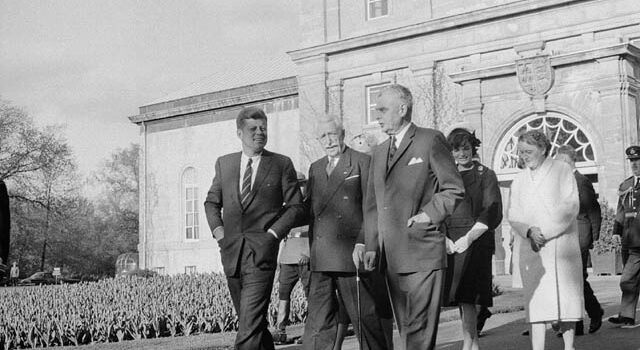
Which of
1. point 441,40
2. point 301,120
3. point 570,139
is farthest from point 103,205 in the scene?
point 570,139

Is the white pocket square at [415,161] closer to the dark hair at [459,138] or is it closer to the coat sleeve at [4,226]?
the dark hair at [459,138]

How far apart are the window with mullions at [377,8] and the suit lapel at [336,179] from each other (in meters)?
24.9

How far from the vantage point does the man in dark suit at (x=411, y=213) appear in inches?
228

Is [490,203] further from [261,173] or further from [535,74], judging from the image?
[535,74]

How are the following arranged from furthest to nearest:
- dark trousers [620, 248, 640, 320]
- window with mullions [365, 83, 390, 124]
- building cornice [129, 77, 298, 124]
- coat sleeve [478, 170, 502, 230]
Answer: building cornice [129, 77, 298, 124], window with mullions [365, 83, 390, 124], dark trousers [620, 248, 640, 320], coat sleeve [478, 170, 502, 230]

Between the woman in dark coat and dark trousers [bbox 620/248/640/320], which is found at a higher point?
the woman in dark coat

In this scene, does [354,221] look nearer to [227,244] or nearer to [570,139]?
[227,244]

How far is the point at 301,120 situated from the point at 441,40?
683 cm

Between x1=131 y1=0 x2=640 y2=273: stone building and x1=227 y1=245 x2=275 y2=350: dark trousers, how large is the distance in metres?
12.6

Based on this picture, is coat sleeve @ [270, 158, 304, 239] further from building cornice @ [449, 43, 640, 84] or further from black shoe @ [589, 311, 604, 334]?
building cornice @ [449, 43, 640, 84]

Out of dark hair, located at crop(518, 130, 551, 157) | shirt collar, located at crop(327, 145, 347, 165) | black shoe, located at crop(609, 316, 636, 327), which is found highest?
dark hair, located at crop(518, 130, 551, 157)

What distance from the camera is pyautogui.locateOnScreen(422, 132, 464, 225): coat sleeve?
225 inches

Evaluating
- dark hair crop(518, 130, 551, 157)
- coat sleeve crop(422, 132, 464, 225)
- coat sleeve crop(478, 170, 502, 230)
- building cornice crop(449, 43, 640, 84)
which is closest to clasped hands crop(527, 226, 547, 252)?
coat sleeve crop(478, 170, 502, 230)

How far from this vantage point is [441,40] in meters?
29.2
